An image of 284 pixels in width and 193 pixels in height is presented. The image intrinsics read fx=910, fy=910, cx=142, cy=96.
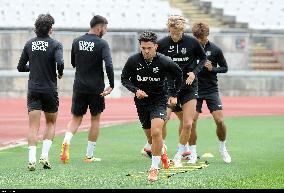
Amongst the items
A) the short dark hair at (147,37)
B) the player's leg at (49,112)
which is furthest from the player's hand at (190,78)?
the short dark hair at (147,37)

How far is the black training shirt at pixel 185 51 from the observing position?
44.1 ft

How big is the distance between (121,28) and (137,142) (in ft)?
53.2

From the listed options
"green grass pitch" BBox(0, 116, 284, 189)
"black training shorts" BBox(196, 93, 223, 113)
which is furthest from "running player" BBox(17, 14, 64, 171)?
"black training shorts" BBox(196, 93, 223, 113)

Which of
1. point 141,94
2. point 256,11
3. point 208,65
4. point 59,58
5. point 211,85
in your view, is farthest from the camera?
point 256,11

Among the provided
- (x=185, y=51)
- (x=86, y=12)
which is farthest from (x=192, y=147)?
(x=86, y=12)

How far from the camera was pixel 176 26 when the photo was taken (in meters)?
13.2

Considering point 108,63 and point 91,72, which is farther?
point 91,72

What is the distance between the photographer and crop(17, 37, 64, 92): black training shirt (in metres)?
12.8

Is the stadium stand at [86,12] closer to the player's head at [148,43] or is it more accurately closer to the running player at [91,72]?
the running player at [91,72]

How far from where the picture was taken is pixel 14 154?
15.0 m

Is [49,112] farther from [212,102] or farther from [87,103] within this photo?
[212,102]

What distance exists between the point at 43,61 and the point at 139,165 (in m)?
2.02
